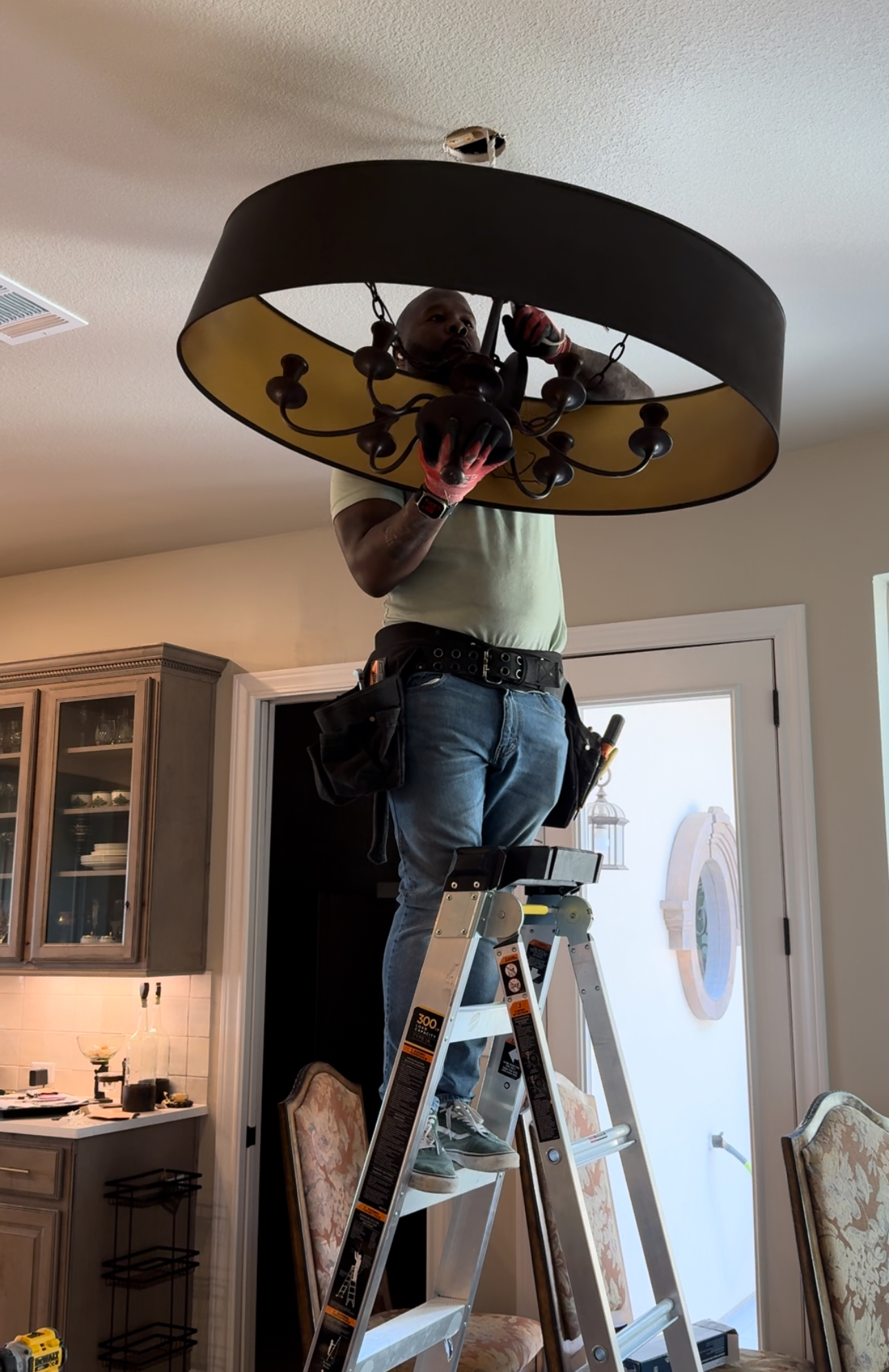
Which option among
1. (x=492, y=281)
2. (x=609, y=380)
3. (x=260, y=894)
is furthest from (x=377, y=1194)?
(x=260, y=894)

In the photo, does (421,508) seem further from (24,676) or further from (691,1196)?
(24,676)

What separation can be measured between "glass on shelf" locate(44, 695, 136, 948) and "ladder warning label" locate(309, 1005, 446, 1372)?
98.5 inches

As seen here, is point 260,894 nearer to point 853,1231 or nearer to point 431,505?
point 853,1231

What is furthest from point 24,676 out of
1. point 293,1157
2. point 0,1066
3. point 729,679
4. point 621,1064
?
point 621,1064

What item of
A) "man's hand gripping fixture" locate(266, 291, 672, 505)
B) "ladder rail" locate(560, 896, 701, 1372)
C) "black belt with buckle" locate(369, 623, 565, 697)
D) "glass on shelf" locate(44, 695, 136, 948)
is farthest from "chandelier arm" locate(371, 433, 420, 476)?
"glass on shelf" locate(44, 695, 136, 948)

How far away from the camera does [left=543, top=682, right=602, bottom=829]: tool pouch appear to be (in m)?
1.86

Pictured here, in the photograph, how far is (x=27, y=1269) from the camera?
3.40 metres

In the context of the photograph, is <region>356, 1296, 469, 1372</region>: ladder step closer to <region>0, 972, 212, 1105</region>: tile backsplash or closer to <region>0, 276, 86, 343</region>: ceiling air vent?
<region>0, 276, 86, 343</region>: ceiling air vent

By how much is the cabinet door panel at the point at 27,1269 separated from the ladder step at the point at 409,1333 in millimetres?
2118

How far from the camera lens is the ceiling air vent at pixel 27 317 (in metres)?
2.53

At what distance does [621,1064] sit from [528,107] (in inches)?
59.8

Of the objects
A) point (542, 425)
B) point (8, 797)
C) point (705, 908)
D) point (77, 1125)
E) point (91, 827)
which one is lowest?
point (77, 1125)

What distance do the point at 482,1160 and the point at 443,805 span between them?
1.48 ft

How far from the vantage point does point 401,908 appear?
1.71 m
